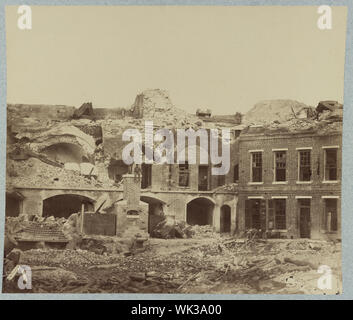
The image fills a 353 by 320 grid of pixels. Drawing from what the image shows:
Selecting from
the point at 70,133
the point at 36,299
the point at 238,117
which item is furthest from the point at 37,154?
the point at 238,117

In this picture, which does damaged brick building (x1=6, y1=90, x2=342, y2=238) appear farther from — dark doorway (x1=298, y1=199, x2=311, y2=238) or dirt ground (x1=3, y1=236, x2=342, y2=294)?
dirt ground (x1=3, y1=236, x2=342, y2=294)

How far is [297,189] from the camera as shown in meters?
11.0

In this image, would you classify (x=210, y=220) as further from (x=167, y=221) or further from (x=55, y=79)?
(x=55, y=79)

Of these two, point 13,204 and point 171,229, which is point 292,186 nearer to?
point 171,229

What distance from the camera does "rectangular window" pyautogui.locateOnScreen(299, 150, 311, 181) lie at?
10.9 metres

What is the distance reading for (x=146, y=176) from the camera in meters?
10.8

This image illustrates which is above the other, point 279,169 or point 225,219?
point 279,169

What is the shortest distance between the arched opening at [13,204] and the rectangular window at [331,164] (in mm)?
4563

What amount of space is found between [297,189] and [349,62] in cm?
203

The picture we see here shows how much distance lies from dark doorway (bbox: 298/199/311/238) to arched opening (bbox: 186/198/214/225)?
4.41 ft

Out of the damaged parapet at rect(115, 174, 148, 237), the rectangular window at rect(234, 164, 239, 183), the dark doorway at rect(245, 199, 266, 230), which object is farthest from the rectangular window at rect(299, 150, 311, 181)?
→ the damaged parapet at rect(115, 174, 148, 237)

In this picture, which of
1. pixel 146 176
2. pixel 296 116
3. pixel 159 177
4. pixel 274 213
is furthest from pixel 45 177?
pixel 296 116

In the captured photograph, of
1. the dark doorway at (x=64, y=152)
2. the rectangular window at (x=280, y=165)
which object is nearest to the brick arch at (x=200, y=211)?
the rectangular window at (x=280, y=165)

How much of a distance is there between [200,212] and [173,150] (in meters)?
1.01
